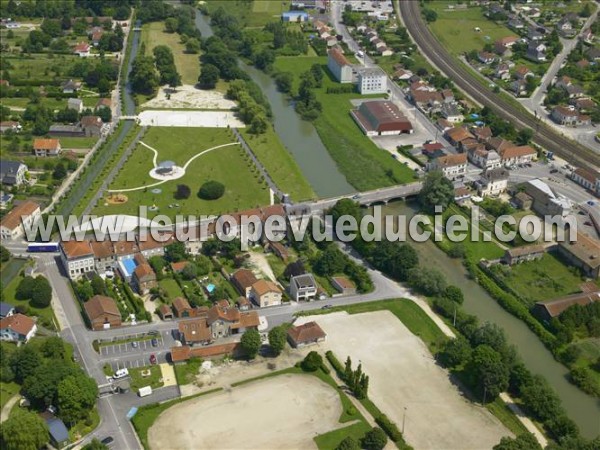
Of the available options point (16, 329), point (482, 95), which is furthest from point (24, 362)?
point (482, 95)

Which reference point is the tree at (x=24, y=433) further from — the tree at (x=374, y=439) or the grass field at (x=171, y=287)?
the tree at (x=374, y=439)

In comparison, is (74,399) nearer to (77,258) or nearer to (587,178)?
(77,258)

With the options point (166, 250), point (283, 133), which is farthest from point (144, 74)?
point (166, 250)

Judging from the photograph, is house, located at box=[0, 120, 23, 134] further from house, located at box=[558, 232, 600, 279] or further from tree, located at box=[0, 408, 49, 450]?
house, located at box=[558, 232, 600, 279]

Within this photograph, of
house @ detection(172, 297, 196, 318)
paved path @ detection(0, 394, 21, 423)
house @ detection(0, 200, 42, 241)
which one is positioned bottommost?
paved path @ detection(0, 394, 21, 423)

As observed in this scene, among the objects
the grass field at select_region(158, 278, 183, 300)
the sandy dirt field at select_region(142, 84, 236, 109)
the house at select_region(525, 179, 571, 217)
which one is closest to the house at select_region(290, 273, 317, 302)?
the grass field at select_region(158, 278, 183, 300)

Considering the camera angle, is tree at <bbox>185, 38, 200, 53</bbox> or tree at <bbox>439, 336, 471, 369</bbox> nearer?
tree at <bbox>439, 336, 471, 369</bbox>

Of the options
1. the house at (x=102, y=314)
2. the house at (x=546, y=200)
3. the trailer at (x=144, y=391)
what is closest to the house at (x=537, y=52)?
the house at (x=546, y=200)
